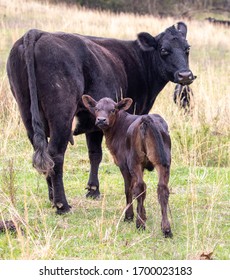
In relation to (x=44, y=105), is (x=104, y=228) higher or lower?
lower

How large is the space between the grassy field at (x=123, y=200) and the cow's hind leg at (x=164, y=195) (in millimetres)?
99

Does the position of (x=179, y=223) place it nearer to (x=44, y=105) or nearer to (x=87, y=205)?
(x=87, y=205)

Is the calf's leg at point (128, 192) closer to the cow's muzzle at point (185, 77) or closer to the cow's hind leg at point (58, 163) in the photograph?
the cow's hind leg at point (58, 163)

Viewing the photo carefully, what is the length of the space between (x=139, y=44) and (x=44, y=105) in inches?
98.1

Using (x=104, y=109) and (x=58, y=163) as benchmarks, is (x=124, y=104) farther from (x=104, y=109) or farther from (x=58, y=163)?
(x=58, y=163)

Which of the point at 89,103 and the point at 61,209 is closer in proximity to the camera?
the point at 89,103

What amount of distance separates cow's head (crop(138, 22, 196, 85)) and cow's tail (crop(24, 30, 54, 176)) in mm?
2275

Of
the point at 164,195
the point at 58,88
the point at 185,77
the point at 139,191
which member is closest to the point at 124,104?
the point at 58,88

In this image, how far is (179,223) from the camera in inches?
254

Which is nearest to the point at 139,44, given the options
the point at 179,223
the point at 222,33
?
the point at 179,223

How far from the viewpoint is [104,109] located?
21.2 feet

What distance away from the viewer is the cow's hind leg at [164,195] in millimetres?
5801

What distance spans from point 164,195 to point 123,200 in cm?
166

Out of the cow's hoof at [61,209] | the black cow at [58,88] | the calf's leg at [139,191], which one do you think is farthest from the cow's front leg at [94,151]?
the calf's leg at [139,191]
